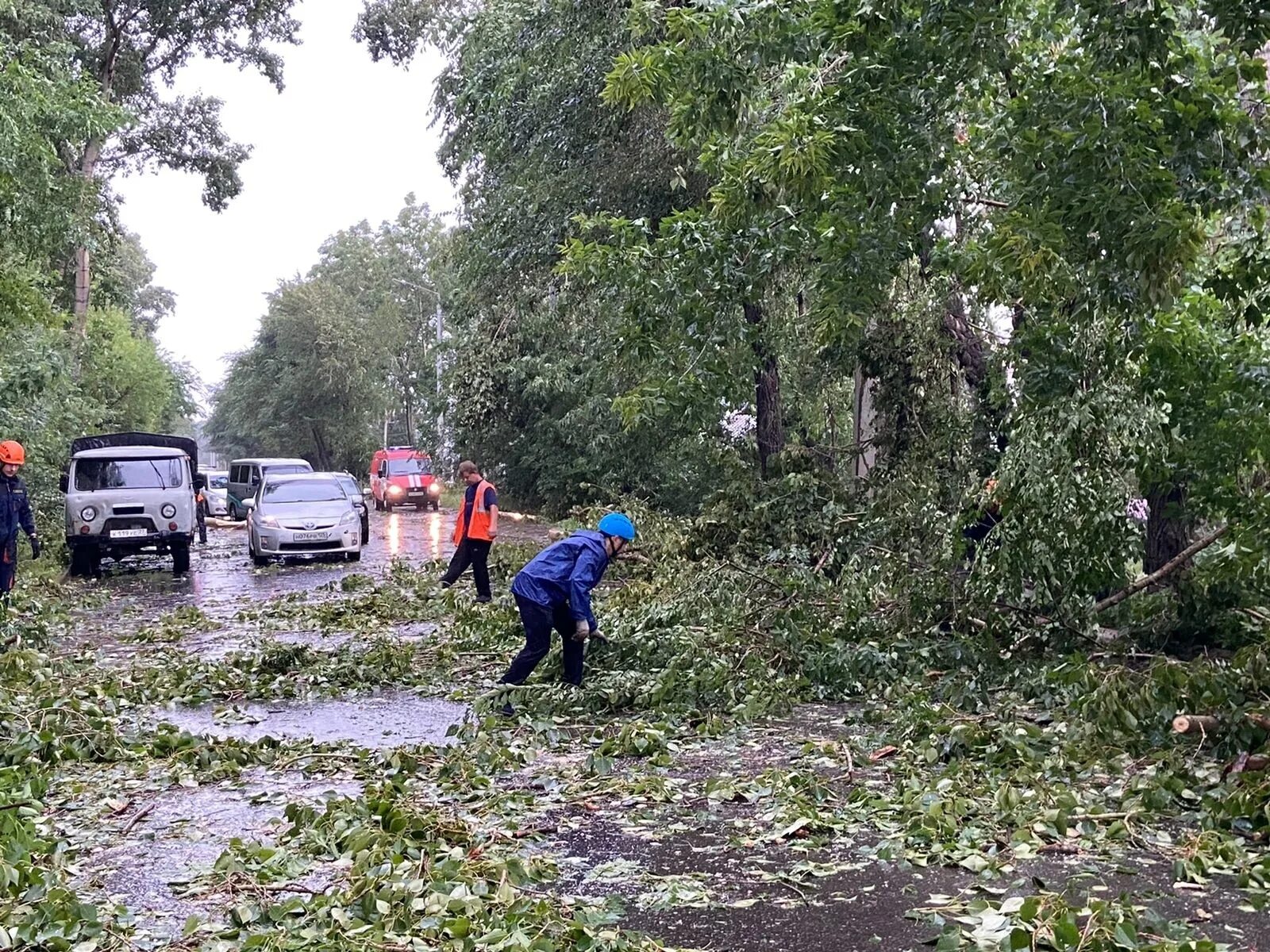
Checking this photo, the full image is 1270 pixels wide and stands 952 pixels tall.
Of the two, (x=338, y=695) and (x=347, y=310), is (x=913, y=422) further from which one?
(x=347, y=310)

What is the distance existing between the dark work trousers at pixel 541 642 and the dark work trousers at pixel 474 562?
210 inches

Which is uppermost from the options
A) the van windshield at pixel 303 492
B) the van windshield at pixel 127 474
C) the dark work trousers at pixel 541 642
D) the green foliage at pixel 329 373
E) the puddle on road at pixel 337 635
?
the green foliage at pixel 329 373

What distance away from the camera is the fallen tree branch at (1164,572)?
9.16 metres

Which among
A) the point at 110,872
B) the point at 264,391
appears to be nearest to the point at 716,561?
the point at 110,872

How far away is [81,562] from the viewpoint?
2019 cm

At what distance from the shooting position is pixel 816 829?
242 inches

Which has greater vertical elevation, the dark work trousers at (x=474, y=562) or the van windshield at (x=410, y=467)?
the van windshield at (x=410, y=467)

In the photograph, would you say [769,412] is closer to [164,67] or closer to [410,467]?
[164,67]

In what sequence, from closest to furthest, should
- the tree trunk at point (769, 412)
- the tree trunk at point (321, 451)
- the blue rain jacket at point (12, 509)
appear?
1. the blue rain jacket at point (12, 509)
2. the tree trunk at point (769, 412)
3. the tree trunk at point (321, 451)

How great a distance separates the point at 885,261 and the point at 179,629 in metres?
8.55

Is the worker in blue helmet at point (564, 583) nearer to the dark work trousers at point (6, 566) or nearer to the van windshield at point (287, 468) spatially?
the dark work trousers at point (6, 566)

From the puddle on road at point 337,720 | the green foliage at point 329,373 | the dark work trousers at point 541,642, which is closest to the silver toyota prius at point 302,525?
the puddle on road at point 337,720

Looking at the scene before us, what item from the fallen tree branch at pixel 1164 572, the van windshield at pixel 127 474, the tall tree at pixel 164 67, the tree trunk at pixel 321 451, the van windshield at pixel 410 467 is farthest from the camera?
the tree trunk at pixel 321 451

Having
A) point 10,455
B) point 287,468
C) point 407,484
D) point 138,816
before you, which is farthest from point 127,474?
point 407,484
